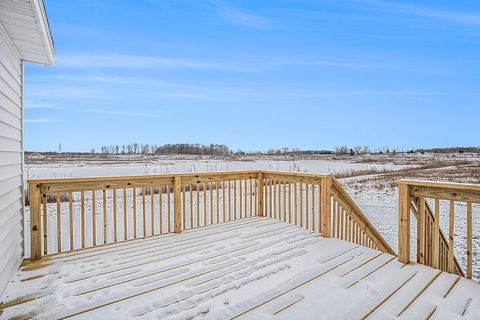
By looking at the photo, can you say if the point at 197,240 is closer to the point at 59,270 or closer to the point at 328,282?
the point at 59,270

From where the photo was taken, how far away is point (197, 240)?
394cm

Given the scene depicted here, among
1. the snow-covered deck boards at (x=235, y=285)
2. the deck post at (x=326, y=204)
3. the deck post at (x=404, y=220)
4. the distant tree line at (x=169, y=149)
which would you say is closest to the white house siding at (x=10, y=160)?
the snow-covered deck boards at (x=235, y=285)

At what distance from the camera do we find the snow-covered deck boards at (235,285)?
212 cm

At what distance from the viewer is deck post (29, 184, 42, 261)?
10.6ft

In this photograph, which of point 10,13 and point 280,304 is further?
point 10,13

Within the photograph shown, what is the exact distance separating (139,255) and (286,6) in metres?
10.3

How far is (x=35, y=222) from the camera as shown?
3297mm

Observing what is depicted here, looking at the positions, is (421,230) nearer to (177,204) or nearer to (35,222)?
(177,204)

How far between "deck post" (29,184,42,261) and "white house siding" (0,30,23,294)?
0.11m

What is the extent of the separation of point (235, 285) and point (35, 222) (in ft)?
8.64

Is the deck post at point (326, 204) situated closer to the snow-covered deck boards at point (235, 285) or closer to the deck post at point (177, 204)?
the snow-covered deck boards at point (235, 285)

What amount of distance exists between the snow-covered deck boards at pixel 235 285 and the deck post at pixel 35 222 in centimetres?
13

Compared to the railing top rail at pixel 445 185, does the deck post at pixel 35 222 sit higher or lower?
lower

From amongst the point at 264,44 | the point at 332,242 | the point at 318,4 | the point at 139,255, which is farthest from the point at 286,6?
the point at 139,255
